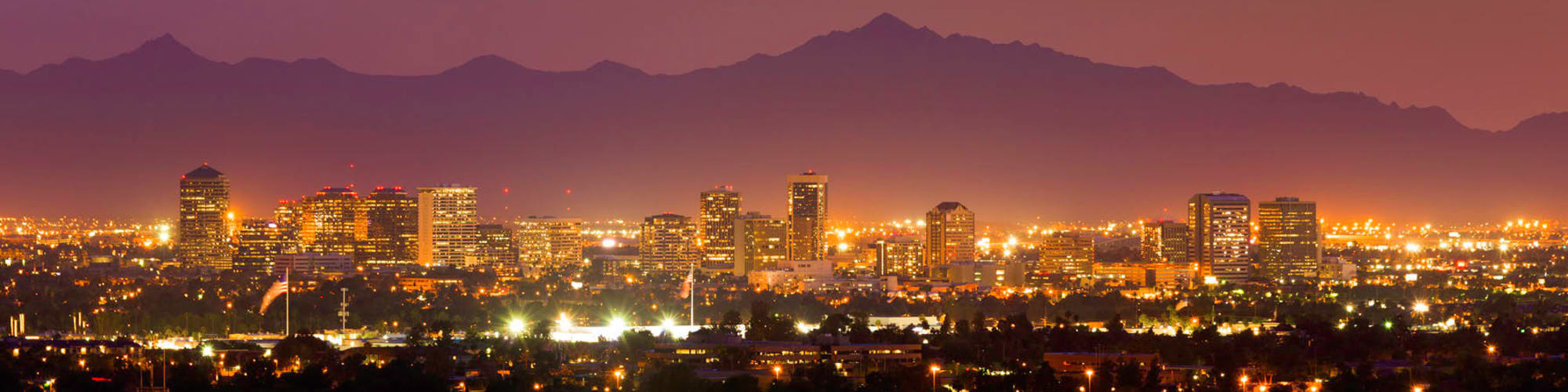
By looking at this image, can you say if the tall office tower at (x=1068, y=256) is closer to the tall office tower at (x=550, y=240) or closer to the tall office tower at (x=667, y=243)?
the tall office tower at (x=667, y=243)

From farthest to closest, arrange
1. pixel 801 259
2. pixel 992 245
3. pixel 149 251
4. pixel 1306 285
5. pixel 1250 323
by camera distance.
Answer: pixel 992 245, pixel 149 251, pixel 801 259, pixel 1306 285, pixel 1250 323

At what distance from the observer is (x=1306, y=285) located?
105 m

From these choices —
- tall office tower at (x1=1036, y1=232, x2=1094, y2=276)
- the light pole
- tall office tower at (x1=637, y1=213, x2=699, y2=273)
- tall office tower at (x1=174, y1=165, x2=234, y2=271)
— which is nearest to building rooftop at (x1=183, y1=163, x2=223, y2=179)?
tall office tower at (x1=174, y1=165, x2=234, y2=271)

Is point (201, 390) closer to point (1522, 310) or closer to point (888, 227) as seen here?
point (1522, 310)

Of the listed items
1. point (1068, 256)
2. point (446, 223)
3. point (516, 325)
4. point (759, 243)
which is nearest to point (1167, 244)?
point (1068, 256)

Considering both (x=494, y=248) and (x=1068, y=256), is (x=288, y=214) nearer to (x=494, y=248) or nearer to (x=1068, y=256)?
(x=494, y=248)

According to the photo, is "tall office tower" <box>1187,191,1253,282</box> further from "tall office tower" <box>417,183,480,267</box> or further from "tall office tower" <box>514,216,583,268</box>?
"tall office tower" <box>417,183,480,267</box>

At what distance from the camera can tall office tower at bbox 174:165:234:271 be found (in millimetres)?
126625

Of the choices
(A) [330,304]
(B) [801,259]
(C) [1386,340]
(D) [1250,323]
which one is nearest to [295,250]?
(B) [801,259]

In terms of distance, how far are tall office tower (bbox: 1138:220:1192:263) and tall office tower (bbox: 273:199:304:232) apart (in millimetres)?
42368

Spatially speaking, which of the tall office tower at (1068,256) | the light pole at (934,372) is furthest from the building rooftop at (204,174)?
the light pole at (934,372)

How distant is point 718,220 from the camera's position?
127m

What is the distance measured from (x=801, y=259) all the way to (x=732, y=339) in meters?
60.7

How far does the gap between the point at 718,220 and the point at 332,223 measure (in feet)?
65.9
